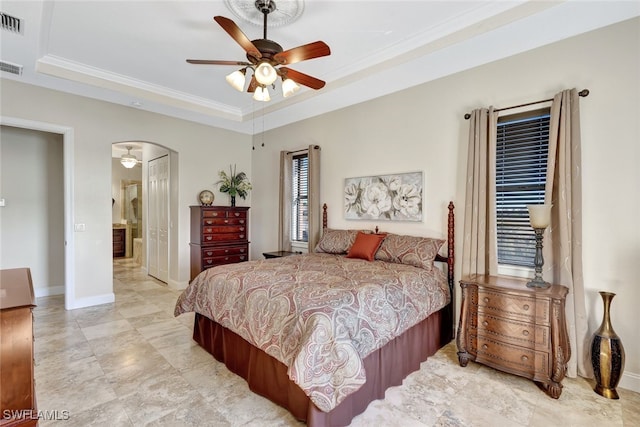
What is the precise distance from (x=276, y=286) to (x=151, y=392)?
1.22m

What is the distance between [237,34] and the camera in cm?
215

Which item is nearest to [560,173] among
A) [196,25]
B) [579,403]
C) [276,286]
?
[579,403]

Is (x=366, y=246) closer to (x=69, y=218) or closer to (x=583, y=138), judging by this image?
(x=583, y=138)

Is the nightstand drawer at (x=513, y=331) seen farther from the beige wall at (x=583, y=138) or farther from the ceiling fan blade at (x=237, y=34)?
the ceiling fan blade at (x=237, y=34)

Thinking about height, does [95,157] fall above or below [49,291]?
above

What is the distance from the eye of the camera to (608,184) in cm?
245

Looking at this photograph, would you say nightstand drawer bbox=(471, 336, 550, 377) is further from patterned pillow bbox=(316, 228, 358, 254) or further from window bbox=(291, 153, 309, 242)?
window bbox=(291, 153, 309, 242)

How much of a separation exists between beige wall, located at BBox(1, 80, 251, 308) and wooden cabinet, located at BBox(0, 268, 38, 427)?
344cm

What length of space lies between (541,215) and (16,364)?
3345 mm

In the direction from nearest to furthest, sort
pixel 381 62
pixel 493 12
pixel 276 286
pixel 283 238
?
pixel 276 286
pixel 493 12
pixel 381 62
pixel 283 238

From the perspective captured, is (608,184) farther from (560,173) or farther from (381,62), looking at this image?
(381,62)

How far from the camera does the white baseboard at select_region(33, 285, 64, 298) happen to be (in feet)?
15.6

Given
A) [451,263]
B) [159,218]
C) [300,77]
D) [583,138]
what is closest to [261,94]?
[300,77]

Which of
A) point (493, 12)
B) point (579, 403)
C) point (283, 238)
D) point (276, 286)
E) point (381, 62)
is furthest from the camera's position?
point (283, 238)
